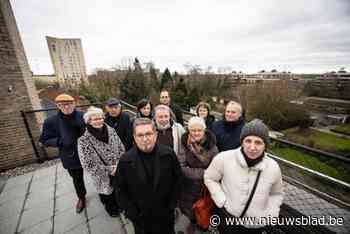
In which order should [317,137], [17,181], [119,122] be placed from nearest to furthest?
[119,122] < [17,181] < [317,137]

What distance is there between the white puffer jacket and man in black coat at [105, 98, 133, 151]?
150 centimetres

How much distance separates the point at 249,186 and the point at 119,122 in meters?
1.96

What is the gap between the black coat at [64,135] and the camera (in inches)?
79.7

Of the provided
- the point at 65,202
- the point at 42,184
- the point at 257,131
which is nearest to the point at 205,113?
the point at 257,131

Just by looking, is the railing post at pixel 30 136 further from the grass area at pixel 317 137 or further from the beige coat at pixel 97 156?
the grass area at pixel 317 137

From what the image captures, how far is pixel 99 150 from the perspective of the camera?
184cm

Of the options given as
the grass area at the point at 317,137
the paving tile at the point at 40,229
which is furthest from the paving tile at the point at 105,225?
the grass area at the point at 317,137

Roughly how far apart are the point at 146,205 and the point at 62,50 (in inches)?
1703

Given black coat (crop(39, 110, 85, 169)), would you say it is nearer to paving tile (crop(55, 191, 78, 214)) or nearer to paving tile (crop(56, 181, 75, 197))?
paving tile (crop(55, 191, 78, 214))

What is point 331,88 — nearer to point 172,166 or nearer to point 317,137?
point 317,137

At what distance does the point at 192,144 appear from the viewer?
1.67 m

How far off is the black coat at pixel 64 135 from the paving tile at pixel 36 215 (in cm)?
93

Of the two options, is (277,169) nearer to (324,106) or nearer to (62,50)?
(324,106)

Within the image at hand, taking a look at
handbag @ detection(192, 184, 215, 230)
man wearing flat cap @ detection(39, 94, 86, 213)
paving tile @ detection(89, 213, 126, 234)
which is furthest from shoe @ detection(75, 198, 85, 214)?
handbag @ detection(192, 184, 215, 230)
